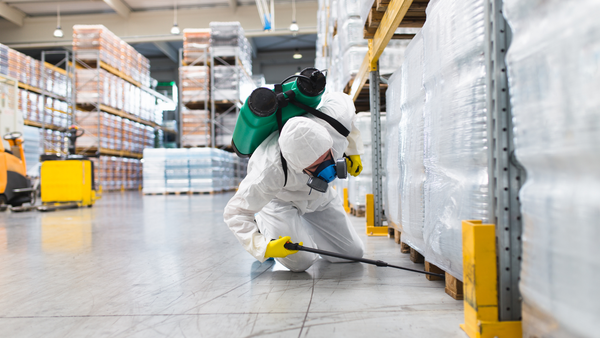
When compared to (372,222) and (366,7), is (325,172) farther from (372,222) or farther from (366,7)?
(372,222)

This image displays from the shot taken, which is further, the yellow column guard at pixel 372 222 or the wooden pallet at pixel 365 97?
the wooden pallet at pixel 365 97

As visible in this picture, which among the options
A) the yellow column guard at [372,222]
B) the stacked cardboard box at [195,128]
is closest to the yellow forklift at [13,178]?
the stacked cardboard box at [195,128]

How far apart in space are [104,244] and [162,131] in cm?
1656

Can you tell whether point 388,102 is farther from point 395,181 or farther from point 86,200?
point 86,200

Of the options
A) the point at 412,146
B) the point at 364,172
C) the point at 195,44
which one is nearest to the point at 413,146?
the point at 412,146

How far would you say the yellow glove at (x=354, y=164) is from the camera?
2701 millimetres

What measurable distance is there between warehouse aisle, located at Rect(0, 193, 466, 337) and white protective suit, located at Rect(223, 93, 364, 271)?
0.67 feet

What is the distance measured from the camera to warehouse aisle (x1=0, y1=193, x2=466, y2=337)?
155cm

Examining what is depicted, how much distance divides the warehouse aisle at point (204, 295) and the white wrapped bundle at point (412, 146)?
Answer: 0.30 meters

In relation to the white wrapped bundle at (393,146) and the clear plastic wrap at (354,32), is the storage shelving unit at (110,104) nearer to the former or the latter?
the clear plastic wrap at (354,32)

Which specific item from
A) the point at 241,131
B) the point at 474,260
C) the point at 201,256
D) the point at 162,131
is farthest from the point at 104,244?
the point at 162,131

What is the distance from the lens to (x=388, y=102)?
123 inches

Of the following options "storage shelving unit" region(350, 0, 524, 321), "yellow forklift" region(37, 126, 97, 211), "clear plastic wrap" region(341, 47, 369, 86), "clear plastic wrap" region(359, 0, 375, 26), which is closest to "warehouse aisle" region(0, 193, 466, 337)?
"storage shelving unit" region(350, 0, 524, 321)

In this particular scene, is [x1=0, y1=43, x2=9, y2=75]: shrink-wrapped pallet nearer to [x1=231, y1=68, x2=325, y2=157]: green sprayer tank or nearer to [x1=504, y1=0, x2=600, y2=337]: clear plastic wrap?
[x1=231, y1=68, x2=325, y2=157]: green sprayer tank
